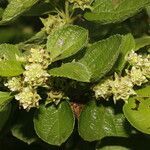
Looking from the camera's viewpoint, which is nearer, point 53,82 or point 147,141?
point 53,82

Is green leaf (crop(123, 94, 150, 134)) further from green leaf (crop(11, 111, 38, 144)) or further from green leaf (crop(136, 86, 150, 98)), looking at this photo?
green leaf (crop(11, 111, 38, 144))

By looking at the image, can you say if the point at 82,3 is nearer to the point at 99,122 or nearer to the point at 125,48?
the point at 125,48

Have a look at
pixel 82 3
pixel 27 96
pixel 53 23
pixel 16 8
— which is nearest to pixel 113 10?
pixel 82 3

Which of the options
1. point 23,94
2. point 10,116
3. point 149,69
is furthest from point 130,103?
point 10,116

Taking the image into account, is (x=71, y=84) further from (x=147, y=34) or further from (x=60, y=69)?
(x=147, y=34)

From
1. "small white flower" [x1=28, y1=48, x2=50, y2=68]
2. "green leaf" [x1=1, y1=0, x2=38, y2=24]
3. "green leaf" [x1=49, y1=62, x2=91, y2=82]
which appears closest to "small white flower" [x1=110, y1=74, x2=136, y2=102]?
"green leaf" [x1=49, y1=62, x2=91, y2=82]

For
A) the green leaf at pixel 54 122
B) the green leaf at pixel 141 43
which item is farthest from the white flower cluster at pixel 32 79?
the green leaf at pixel 141 43
